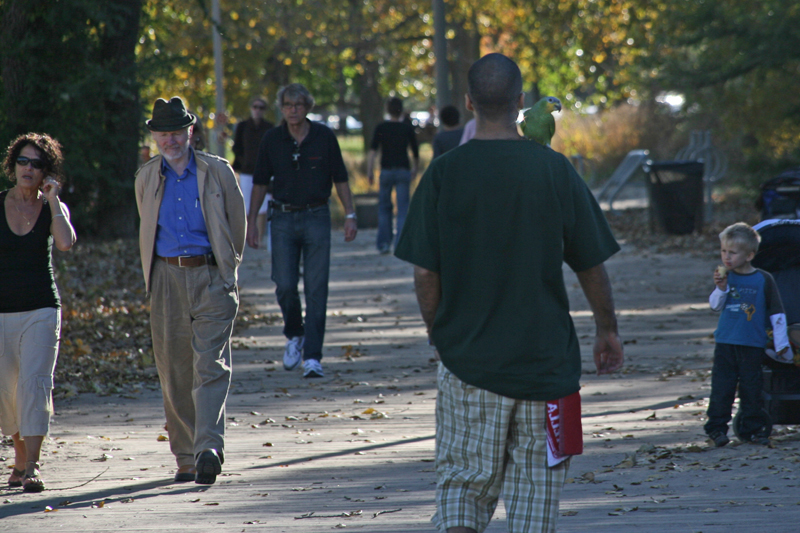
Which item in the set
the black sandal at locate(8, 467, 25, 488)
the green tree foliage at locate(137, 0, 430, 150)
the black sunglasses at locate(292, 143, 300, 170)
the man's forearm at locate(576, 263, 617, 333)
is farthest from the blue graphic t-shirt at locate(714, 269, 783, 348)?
the green tree foliage at locate(137, 0, 430, 150)

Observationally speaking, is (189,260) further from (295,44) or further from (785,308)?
(295,44)

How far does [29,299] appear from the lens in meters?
5.57

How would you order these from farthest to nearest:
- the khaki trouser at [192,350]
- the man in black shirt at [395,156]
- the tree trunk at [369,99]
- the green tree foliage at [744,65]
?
the tree trunk at [369,99] → the green tree foliage at [744,65] → the man in black shirt at [395,156] → the khaki trouser at [192,350]

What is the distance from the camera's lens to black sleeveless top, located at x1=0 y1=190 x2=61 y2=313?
5.56 meters

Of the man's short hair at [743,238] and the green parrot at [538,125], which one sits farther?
the man's short hair at [743,238]

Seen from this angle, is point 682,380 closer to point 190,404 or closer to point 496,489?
point 190,404

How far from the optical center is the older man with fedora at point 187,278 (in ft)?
18.3

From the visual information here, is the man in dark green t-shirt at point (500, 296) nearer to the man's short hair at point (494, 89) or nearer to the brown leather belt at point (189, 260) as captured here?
the man's short hair at point (494, 89)

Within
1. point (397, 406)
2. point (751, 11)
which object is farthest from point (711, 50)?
point (397, 406)

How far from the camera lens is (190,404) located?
572 cm

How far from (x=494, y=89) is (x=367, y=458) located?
10.7 feet

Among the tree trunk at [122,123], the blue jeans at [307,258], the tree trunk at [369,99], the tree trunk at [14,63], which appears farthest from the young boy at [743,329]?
the tree trunk at [369,99]

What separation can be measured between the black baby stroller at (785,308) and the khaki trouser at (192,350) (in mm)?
2926

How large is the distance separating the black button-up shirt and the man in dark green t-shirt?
4817mm
